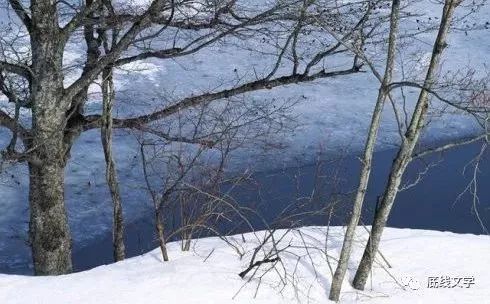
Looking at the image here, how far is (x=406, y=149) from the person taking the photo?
16.1ft

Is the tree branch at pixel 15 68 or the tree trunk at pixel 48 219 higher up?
the tree branch at pixel 15 68

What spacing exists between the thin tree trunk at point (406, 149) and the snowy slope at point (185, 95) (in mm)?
3501

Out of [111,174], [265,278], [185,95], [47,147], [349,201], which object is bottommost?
[265,278]

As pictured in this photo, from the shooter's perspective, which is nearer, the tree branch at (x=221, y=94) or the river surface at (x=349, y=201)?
the tree branch at (x=221, y=94)

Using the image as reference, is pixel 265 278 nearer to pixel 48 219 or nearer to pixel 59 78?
pixel 48 219

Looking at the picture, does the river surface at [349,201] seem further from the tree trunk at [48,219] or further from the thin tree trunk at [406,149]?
the thin tree trunk at [406,149]

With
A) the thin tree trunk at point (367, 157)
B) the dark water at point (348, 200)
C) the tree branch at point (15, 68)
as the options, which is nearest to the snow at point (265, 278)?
the thin tree trunk at point (367, 157)

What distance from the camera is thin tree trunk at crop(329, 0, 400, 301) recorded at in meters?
4.64

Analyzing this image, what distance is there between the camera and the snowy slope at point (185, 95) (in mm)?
9742

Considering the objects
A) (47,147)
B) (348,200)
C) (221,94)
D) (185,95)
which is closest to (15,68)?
(47,147)

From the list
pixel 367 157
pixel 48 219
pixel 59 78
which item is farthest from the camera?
pixel 48 219

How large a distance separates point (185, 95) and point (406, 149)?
8.02m

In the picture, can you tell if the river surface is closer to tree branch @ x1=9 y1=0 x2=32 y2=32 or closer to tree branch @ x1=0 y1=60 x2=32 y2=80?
tree branch @ x1=0 y1=60 x2=32 y2=80

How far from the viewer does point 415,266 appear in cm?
555
